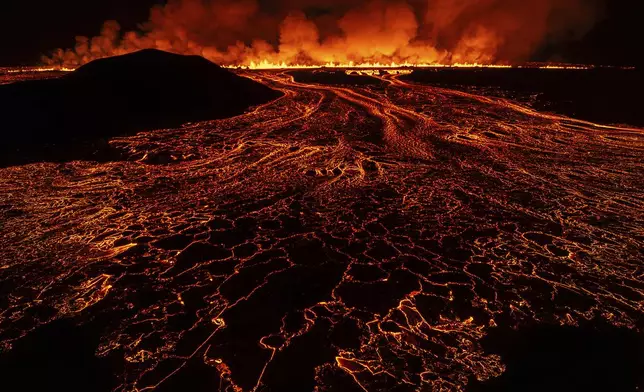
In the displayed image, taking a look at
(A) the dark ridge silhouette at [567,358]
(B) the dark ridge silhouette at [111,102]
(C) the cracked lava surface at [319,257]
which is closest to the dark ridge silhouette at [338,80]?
Result: (B) the dark ridge silhouette at [111,102]

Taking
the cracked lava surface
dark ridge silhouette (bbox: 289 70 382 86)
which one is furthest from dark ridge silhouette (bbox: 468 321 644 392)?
dark ridge silhouette (bbox: 289 70 382 86)

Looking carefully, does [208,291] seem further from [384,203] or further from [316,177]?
[316,177]

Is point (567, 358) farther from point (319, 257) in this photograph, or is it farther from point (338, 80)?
point (338, 80)

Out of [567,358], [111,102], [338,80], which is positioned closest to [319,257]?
[567,358]

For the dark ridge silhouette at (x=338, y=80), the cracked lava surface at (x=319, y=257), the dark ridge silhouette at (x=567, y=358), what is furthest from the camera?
the dark ridge silhouette at (x=338, y=80)

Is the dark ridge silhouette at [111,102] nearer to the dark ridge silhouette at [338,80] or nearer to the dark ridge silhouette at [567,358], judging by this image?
the dark ridge silhouette at [338,80]
